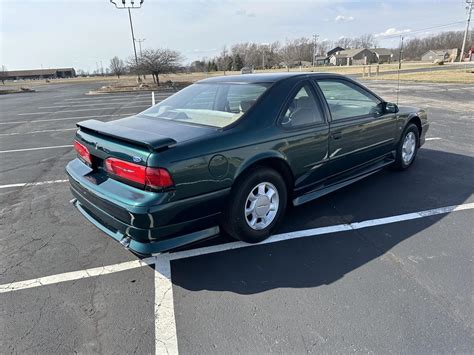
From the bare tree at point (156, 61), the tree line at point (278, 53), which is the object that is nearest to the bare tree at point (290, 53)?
the tree line at point (278, 53)

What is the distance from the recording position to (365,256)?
9.37ft

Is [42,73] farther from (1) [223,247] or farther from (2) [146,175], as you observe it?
(2) [146,175]

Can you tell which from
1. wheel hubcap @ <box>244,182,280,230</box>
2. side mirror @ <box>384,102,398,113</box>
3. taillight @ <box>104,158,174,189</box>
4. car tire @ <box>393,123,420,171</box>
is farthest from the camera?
car tire @ <box>393,123,420,171</box>

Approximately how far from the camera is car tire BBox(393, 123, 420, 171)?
472cm

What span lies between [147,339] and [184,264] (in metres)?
0.84

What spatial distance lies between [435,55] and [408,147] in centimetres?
11009

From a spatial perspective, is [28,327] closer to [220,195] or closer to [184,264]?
[184,264]

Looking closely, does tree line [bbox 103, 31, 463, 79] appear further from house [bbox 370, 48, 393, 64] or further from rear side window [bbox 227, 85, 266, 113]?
rear side window [bbox 227, 85, 266, 113]

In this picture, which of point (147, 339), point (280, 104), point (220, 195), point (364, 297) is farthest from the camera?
point (280, 104)

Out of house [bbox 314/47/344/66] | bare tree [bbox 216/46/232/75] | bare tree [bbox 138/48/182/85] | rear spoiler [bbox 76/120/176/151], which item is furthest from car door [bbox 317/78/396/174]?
house [bbox 314/47/344/66]

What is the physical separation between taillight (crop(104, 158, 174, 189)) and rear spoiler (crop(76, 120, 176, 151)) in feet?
0.55

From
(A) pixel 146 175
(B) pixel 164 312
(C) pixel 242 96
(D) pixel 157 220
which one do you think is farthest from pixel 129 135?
(B) pixel 164 312

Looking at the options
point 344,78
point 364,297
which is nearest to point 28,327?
point 364,297

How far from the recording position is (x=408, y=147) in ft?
16.2
